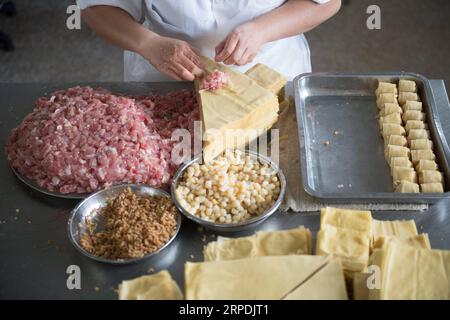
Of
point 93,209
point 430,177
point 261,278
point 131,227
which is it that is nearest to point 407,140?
point 430,177

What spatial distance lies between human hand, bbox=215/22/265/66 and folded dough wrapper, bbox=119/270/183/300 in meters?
0.95

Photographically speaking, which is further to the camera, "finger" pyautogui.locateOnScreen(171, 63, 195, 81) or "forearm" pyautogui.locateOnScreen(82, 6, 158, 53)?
"forearm" pyautogui.locateOnScreen(82, 6, 158, 53)

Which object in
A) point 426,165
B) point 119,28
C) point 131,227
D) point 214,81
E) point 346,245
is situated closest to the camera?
point 346,245

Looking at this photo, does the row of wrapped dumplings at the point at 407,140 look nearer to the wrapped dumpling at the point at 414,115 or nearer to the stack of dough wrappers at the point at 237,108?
the wrapped dumpling at the point at 414,115

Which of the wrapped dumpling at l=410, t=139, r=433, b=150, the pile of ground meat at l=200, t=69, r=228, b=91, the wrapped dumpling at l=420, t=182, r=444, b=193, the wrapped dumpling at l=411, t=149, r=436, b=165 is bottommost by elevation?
the wrapped dumpling at l=420, t=182, r=444, b=193

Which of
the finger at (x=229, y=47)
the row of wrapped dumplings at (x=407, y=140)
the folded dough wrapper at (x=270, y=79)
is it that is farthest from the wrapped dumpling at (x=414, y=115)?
the finger at (x=229, y=47)

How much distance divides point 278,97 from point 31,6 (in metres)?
3.39

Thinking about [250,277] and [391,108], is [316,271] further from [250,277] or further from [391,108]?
[391,108]

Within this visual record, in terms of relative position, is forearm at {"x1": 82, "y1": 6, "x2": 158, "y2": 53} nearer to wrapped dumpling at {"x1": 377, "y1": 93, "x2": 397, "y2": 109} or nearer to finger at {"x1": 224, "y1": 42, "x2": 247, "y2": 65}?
finger at {"x1": 224, "y1": 42, "x2": 247, "y2": 65}

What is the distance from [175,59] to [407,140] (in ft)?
3.18

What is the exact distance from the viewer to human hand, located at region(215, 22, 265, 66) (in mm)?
2064

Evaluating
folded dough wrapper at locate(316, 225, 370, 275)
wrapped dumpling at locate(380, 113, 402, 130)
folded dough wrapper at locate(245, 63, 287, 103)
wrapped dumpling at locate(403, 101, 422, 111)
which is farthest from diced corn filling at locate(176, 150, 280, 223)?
wrapped dumpling at locate(403, 101, 422, 111)

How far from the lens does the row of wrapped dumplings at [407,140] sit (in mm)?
1809

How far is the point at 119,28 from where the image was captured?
221 cm
